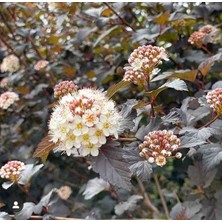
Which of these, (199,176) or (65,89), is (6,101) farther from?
(199,176)

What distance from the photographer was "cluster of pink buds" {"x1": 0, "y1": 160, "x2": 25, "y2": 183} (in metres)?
1.13

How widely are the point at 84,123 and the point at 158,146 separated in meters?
0.17

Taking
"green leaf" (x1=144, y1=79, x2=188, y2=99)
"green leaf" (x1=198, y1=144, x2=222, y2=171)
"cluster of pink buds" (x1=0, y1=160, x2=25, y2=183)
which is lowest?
"cluster of pink buds" (x1=0, y1=160, x2=25, y2=183)

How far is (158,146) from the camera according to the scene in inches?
35.8

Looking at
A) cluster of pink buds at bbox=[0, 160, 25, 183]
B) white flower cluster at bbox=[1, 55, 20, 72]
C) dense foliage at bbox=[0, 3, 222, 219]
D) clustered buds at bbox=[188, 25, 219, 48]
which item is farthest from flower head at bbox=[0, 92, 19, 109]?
clustered buds at bbox=[188, 25, 219, 48]

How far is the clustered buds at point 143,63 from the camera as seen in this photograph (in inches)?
38.7

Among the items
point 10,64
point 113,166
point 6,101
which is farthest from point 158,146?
point 10,64

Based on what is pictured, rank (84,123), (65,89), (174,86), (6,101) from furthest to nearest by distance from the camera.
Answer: (6,101)
(65,89)
(174,86)
(84,123)

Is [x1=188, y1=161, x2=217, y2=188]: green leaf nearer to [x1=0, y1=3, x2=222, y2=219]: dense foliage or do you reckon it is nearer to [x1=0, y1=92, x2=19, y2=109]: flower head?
[x1=0, y1=3, x2=222, y2=219]: dense foliage

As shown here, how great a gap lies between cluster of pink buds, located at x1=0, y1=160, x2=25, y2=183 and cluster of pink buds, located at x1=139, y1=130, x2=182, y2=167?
0.39m

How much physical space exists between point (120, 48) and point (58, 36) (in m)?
0.32

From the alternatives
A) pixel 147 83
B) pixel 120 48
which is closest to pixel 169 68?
pixel 120 48

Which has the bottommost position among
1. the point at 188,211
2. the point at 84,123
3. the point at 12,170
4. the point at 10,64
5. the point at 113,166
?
the point at 188,211

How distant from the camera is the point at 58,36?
1.92 meters
